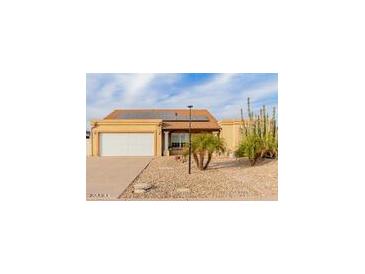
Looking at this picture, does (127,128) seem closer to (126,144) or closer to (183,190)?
(126,144)

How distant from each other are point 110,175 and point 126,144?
13.4 feet

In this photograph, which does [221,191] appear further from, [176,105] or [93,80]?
[93,80]

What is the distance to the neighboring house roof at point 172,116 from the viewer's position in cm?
1137

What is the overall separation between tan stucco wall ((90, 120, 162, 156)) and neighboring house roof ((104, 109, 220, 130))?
48 cm

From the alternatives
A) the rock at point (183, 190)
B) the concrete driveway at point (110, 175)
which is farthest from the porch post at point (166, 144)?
the rock at point (183, 190)

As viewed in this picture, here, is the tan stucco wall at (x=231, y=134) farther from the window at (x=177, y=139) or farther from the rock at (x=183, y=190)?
the rock at (x=183, y=190)

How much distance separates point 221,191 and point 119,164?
5.19 m

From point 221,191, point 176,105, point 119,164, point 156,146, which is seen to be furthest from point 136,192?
point 156,146

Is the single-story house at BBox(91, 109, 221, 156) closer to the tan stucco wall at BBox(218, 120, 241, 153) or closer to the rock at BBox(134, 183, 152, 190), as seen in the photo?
the tan stucco wall at BBox(218, 120, 241, 153)

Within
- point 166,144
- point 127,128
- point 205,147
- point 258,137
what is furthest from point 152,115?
point 258,137

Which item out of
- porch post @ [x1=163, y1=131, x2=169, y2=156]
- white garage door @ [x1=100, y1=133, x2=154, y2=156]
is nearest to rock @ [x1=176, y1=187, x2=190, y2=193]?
white garage door @ [x1=100, y1=133, x2=154, y2=156]

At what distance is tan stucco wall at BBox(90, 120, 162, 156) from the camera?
12.9 m

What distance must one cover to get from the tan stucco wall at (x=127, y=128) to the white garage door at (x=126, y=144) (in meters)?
0.22

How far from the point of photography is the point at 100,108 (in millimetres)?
9445
